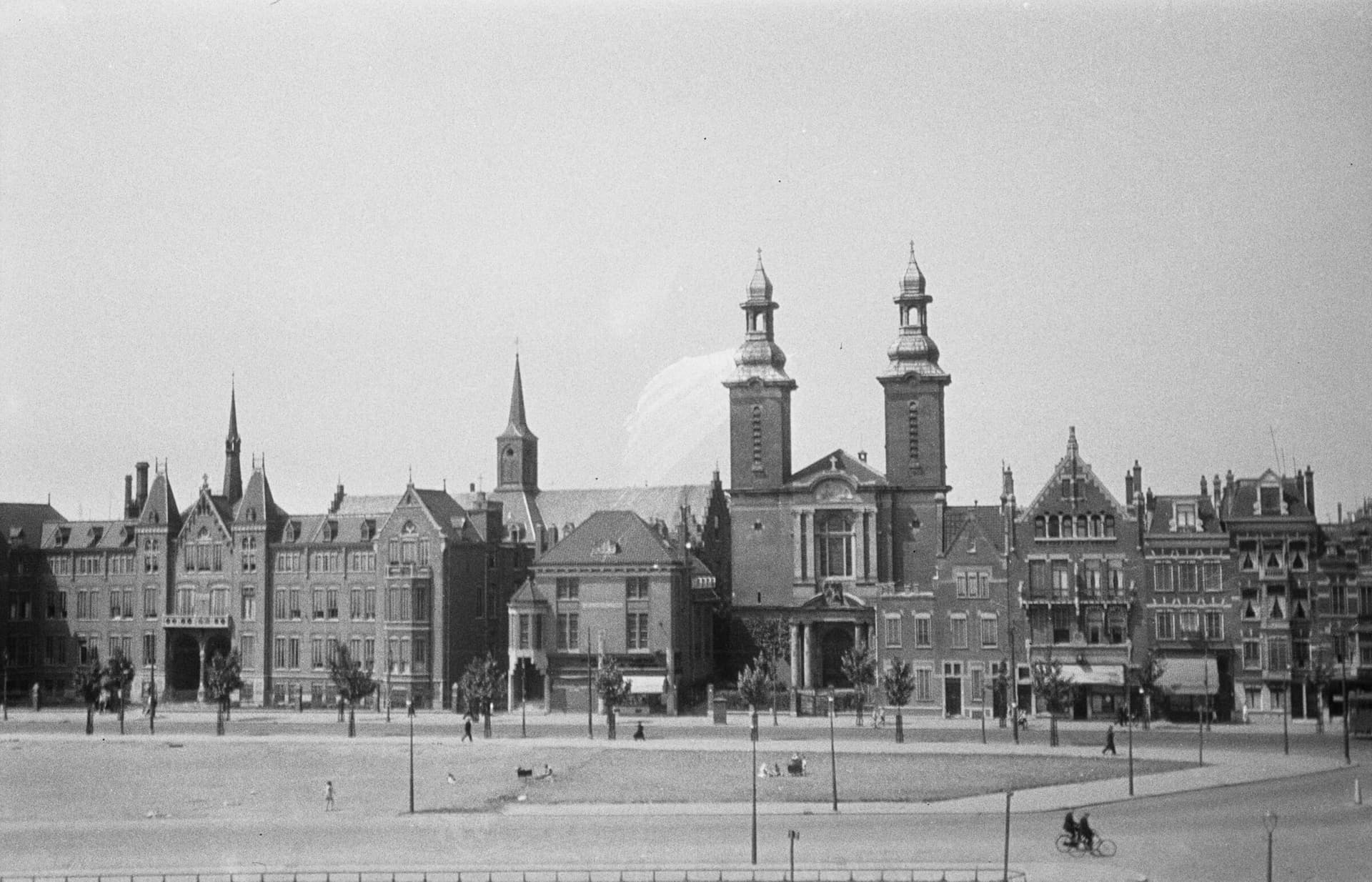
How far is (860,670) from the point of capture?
89188 mm

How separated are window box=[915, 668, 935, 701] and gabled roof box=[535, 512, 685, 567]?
1572 cm

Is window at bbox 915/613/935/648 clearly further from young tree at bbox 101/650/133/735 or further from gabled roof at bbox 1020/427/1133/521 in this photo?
young tree at bbox 101/650/133/735

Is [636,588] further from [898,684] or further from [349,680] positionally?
[898,684]

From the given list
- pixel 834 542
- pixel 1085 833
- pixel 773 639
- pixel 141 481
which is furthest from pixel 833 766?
pixel 141 481

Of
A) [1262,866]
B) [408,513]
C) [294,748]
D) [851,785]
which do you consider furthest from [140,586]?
[1262,866]

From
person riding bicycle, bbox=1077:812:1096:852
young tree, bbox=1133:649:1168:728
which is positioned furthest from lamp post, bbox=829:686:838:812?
young tree, bbox=1133:649:1168:728

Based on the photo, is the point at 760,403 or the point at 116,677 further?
the point at 760,403

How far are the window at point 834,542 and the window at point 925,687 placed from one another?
38.2ft

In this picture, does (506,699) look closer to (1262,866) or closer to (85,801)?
(85,801)

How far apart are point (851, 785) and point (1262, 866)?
1805 cm

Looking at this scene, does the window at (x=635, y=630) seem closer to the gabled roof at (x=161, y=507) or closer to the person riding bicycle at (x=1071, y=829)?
the gabled roof at (x=161, y=507)

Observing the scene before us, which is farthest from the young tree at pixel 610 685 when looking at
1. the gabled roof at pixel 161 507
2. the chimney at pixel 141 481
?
the chimney at pixel 141 481

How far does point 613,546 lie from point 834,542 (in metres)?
13.7

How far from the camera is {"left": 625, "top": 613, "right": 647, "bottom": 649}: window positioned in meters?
97.2
